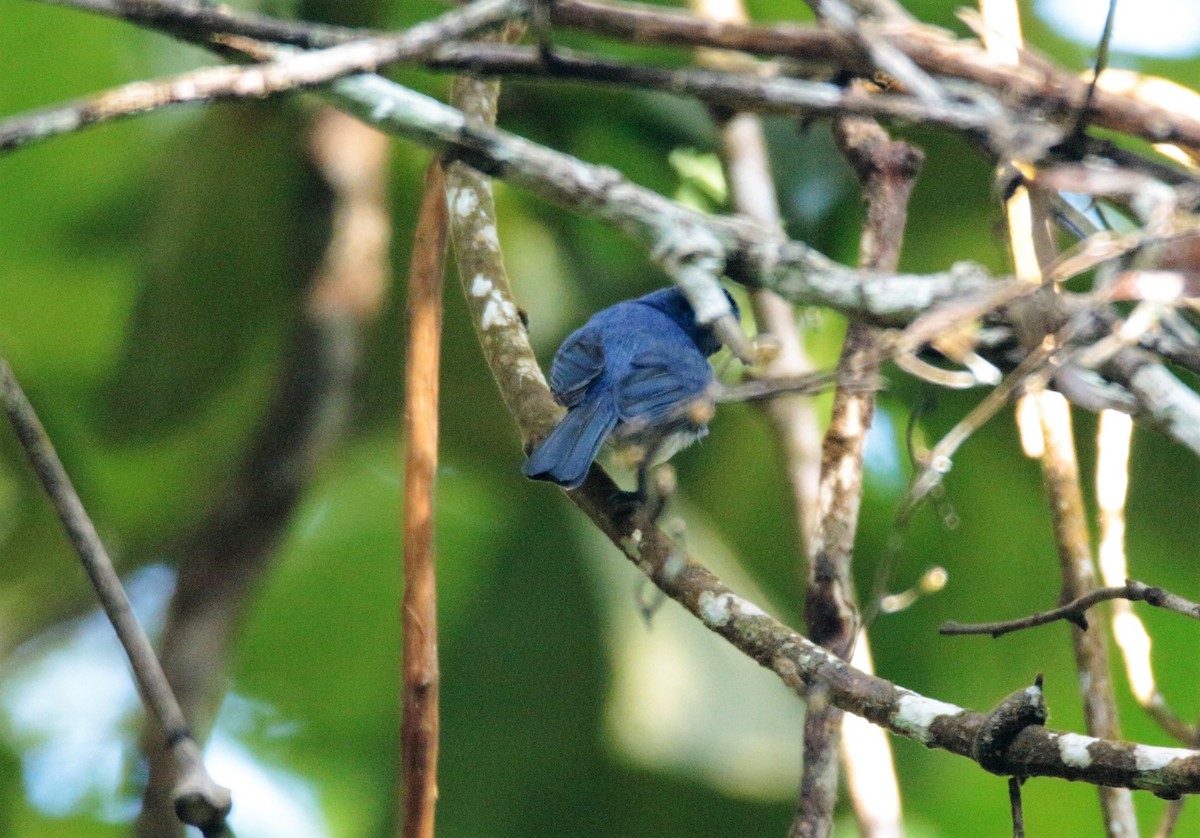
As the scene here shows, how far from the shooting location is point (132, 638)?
1535 millimetres

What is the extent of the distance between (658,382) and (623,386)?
117 millimetres

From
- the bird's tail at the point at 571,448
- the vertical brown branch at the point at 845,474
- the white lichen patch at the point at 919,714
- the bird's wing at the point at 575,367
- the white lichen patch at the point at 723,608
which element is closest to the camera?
the white lichen patch at the point at 919,714

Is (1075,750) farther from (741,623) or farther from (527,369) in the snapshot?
(527,369)

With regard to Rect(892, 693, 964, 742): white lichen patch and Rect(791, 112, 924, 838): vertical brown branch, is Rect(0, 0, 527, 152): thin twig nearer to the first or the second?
Rect(791, 112, 924, 838): vertical brown branch

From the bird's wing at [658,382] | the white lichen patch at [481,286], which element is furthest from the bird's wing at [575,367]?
the white lichen patch at [481,286]

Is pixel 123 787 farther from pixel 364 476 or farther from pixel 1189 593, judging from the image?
pixel 1189 593

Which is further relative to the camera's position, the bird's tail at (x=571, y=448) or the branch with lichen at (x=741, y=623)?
the bird's tail at (x=571, y=448)

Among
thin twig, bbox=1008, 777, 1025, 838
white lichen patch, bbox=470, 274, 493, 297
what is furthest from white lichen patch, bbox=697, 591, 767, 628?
white lichen patch, bbox=470, 274, 493, 297

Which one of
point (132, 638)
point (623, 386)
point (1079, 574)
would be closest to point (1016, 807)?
point (132, 638)

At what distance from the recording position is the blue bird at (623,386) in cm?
243

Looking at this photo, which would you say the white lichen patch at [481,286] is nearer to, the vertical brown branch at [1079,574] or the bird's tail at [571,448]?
the bird's tail at [571,448]

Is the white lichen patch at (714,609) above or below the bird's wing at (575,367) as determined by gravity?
below

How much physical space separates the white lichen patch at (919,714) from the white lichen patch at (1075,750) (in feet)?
0.54

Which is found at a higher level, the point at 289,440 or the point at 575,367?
the point at 575,367
